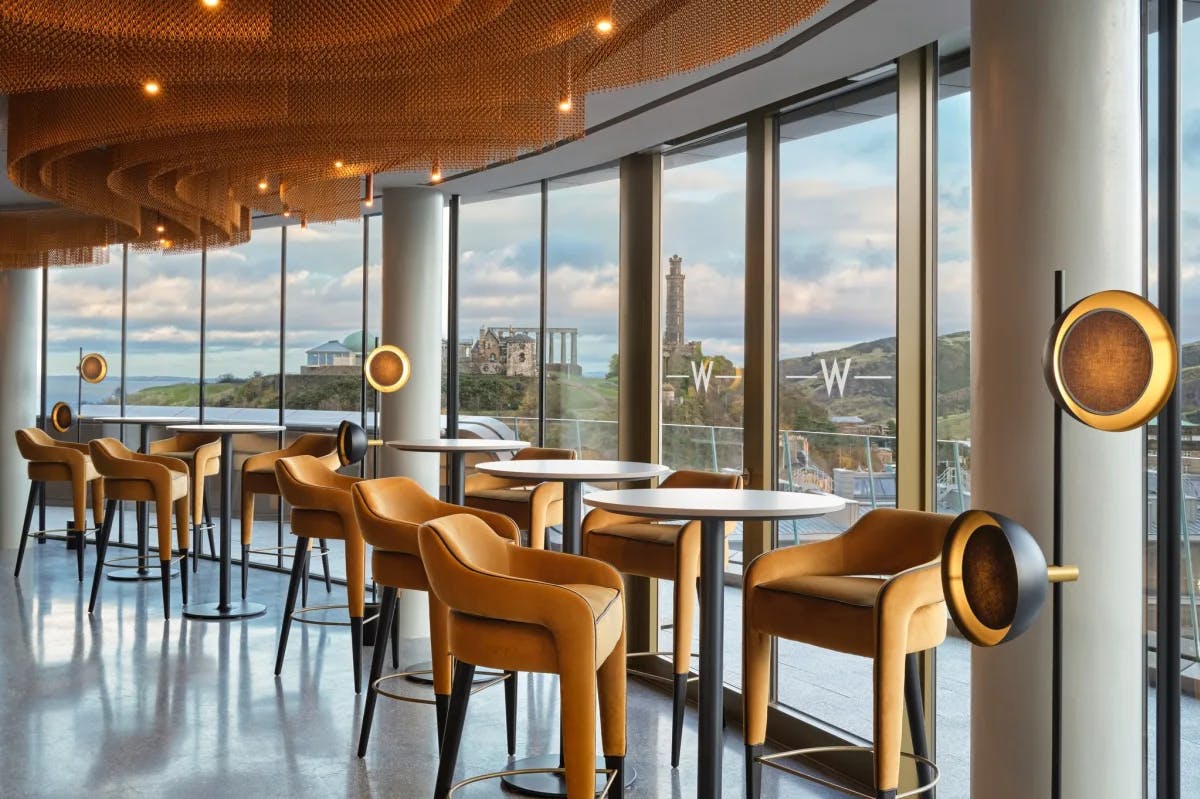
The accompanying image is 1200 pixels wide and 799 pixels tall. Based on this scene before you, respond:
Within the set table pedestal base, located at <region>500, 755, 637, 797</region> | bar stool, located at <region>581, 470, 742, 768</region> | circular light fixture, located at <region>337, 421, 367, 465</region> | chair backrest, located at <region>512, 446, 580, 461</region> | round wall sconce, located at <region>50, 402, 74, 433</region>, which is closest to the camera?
table pedestal base, located at <region>500, 755, 637, 797</region>

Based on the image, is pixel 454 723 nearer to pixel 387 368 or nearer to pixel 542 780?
pixel 542 780

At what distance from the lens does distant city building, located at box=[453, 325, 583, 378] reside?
742 centimetres

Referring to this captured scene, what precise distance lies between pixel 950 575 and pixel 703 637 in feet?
4.67

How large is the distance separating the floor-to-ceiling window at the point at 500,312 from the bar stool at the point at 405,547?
9.56 ft

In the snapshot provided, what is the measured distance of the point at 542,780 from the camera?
14.4 ft

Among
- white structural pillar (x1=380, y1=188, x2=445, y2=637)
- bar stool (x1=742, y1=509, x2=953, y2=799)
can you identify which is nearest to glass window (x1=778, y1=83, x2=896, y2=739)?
bar stool (x1=742, y1=509, x2=953, y2=799)

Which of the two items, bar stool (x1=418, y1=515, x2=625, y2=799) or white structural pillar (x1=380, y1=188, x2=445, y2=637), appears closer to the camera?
bar stool (x1=418, y1=515, x2=625, y2=799)

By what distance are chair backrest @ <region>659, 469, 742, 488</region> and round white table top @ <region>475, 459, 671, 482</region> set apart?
0.32 metres

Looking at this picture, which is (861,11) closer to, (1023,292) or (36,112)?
(1023,292)

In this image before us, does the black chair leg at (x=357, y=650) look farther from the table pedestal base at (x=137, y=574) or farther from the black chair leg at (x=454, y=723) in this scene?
the table pedestal base at (x=137, y=574)

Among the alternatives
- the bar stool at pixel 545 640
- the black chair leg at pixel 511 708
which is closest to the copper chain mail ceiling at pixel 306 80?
the bar stool at pixel 545 640

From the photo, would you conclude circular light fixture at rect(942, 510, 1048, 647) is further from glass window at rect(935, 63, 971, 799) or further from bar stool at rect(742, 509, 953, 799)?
glass window at rect(935, 63, 971, 799)

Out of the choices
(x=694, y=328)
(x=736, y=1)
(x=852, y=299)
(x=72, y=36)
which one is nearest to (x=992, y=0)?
(x=736, y=1)

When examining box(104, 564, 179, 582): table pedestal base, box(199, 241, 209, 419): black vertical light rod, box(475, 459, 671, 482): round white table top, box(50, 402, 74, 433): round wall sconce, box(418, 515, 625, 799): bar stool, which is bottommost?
box(104, 564, 179, 582): table pedestal base
